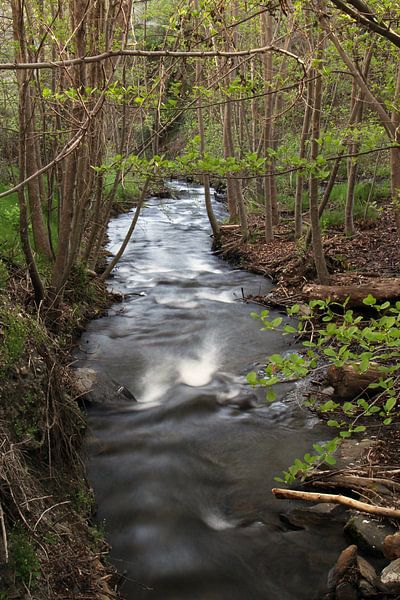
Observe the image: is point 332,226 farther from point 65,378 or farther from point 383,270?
point 65,378

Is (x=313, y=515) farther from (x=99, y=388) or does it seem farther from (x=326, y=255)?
(x=326, y=255)

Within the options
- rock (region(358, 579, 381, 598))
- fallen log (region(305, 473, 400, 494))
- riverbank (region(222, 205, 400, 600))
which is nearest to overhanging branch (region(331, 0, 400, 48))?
riverbank (region(222, 205, 400, 600))

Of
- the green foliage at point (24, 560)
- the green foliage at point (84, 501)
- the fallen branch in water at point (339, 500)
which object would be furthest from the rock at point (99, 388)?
the green foliage at point (24, 560)

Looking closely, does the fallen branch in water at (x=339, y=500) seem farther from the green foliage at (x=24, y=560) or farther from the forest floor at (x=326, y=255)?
the forest floor at (x=326, y=255)

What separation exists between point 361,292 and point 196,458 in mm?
4071

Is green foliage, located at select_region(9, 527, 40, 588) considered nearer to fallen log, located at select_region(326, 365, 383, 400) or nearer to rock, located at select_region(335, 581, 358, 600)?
rock, located at select_region(335, 581, 358, 600)

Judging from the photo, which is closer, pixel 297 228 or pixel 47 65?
pixel 47 65

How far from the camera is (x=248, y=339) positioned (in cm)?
875

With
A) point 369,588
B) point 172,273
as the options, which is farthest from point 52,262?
point 369,588

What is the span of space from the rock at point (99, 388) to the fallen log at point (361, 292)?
3534mm

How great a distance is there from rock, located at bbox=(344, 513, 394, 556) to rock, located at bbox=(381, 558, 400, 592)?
0.72ft

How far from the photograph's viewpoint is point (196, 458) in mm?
5383

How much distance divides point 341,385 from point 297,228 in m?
6.96

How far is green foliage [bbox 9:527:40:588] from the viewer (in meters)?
2.62
